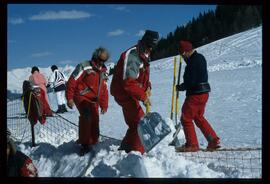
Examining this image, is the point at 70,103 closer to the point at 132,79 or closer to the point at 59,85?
the point at 59,85

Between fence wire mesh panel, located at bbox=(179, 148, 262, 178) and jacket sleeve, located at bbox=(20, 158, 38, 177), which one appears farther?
fence wire mesh panel, located at bbox=(179, 148, 262, 178)

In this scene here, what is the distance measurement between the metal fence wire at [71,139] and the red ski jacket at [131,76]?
59 centimetres

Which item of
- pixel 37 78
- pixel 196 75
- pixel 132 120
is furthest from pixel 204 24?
pixel 37 78

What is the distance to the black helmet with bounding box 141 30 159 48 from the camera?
5.25m

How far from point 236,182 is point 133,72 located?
4.38ft

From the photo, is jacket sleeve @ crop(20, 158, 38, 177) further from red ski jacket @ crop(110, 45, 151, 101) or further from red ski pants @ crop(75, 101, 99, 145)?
red ski jacket @ crop(110, 45, 151, 101)

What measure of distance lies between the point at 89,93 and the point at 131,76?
0.53 metres

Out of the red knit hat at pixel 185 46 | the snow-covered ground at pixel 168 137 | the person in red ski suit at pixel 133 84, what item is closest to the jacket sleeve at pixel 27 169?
the snow-covered ground at pixel 168 137

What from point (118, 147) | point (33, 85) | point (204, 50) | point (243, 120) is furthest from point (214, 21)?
point (33, 85)

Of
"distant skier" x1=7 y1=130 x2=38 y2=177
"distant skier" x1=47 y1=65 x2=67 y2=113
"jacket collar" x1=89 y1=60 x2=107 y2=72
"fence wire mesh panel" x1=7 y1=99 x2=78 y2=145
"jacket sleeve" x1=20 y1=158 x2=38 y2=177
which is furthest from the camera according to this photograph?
"fence wire mesh panel" x1=7 y1=99 x2=78 y2=145

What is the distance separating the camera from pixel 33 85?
5648mm

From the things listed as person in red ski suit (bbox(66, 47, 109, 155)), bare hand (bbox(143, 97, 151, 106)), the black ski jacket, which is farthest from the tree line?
person in red ski suit (bbox(66, 47, 109, 155))

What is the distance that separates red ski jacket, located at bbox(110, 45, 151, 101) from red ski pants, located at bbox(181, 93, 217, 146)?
0.45 metres

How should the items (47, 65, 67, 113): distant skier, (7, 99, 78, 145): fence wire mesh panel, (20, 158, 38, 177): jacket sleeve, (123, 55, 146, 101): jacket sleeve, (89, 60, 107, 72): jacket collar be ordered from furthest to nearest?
1. (7, 99, 78, 145): fence wire mesh panel
2. (47, 65, 67, 113): distant skier
3. (89, 60, 107, 72): jacket collar
4. (123, 55, 146, 101): jacket sleeve
5. (20, 158, 38, 177): jacket sleeve
